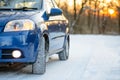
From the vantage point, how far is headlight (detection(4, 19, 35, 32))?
870 centimetres

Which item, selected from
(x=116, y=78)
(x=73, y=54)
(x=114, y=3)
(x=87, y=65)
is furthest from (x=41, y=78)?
(x=114, y=3)

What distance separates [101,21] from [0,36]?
5052 cm

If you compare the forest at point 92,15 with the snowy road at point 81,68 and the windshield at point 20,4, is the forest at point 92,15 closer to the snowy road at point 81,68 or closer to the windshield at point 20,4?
the snowy road at point 81,68

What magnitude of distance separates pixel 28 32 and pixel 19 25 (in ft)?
0.64

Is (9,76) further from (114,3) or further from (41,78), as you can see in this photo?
(114,3)

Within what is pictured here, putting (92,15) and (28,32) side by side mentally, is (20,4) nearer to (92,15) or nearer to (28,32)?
(28,32)

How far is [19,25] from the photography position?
8.76 meters

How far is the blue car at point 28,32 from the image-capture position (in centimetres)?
866

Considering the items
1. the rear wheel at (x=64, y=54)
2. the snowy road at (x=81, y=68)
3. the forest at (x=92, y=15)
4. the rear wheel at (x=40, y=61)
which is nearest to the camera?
the snowy road at (x=81, y=68)

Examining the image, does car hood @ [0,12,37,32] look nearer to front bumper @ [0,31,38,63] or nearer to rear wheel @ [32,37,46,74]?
front bumper @ [0,31,38,63]

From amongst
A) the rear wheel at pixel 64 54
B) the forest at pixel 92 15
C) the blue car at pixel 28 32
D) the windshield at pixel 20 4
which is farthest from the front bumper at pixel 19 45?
the forest at pixel 92 15

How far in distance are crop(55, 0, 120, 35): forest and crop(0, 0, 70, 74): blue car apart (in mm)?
34684

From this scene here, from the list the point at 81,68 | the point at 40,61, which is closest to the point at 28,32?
the point at 40,61

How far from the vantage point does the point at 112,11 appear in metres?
54.2
